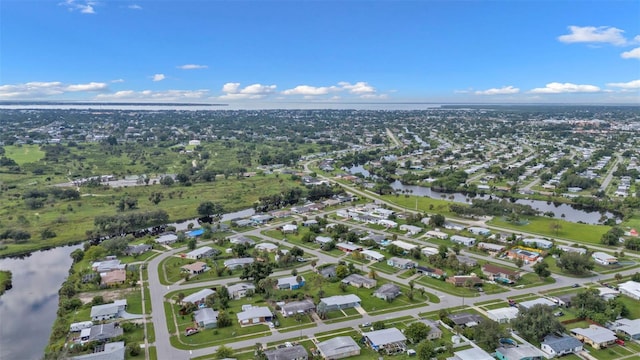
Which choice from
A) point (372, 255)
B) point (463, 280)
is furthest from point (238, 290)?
point (463, 280)

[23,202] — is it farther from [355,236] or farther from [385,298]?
[385,298]

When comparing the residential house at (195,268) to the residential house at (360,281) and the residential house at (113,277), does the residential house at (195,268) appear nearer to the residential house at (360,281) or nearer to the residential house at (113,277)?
the residential house at (113,277)

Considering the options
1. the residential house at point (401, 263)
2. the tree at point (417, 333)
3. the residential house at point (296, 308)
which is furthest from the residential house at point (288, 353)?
the residential house at point (401, 263)

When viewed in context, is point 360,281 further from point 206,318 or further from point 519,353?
point 519,353

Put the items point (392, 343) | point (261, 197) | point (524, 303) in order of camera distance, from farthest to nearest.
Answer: point (261, 197), point (524, 303), point (392, 343)

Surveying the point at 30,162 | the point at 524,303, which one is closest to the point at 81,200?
the point at 30,162

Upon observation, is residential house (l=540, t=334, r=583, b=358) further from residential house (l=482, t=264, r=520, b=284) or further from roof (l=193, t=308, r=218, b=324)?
roof (l=193, t=308, r=218, b=324)
